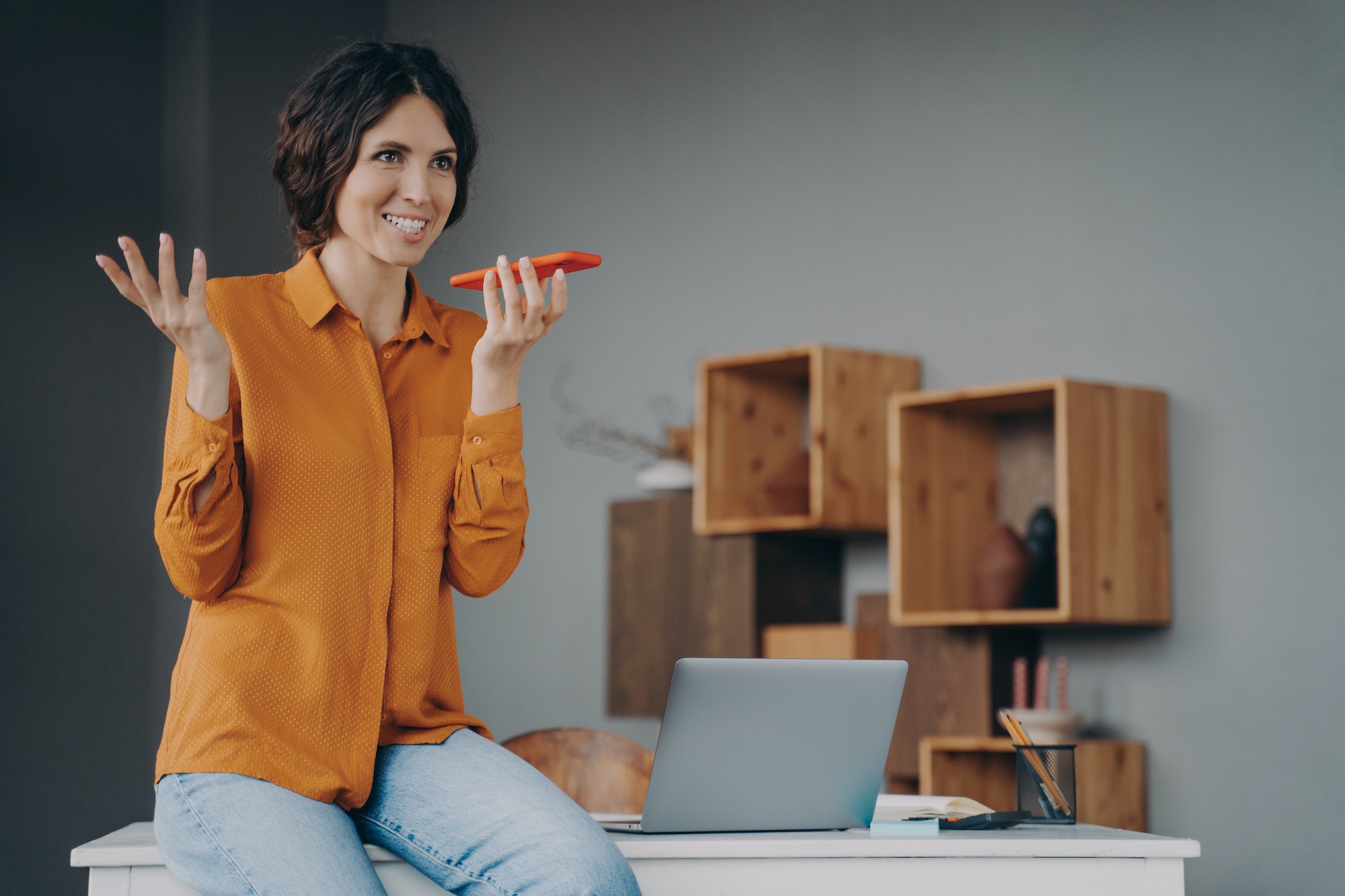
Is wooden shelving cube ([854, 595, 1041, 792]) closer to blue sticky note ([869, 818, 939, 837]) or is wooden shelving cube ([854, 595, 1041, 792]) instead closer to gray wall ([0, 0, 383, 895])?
blue sticky note ([869, 818, 939, 837])

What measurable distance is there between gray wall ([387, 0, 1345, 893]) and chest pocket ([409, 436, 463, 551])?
2.44ft

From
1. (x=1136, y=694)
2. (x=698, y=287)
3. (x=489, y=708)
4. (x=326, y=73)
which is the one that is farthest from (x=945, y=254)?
(x=326, y=73)

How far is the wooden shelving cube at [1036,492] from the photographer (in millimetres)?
3129

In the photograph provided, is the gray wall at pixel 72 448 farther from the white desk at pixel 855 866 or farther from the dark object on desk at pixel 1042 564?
the white desk at pixel 855 866

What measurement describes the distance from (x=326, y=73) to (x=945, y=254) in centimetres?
256

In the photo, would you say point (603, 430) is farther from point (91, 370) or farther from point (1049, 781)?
point (1049, 781)

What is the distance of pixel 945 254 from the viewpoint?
152 inches

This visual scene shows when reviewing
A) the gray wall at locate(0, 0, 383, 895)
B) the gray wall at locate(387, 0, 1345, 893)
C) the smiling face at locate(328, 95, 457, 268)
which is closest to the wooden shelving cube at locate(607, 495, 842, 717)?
the gray wall at locate(387, 0, 1345, 893)

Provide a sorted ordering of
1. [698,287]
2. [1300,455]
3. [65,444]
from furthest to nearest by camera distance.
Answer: [698,287] → [65,444] → [1300,455]

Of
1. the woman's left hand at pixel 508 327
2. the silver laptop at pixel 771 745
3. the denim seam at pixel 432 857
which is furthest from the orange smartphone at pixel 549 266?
the denim seam at pixel 432 857

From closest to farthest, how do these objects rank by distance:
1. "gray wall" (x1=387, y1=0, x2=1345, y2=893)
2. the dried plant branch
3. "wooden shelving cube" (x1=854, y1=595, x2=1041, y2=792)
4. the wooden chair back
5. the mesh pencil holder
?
1. the mesh pencil holder
2. the wooden chair back
3. "gray wall" (x1=387, y1=0, x2=1345, y2=893)
4. "wooden shelving cube" (x1=854, y1=595, x2=1041, y2=792)
5. the dried plant branch

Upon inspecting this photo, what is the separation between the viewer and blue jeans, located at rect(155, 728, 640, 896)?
4.12 ft

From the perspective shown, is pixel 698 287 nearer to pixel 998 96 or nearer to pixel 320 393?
pixel 998 96

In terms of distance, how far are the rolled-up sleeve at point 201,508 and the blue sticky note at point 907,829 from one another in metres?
0.70
